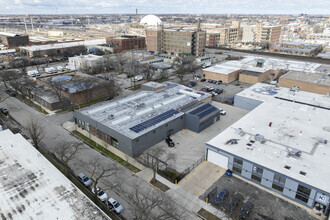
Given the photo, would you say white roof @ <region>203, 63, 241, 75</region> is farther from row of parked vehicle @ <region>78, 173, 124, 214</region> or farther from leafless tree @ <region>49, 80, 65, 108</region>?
row of parked vehicle @ <region>78, 173, 124, 214</region>

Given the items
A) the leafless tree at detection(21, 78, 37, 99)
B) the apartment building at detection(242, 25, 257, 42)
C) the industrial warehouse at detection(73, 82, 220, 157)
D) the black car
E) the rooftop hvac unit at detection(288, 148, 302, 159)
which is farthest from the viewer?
the apartment building at detection(242, 25, 257, 42)

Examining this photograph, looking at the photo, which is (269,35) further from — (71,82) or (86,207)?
(86,207)

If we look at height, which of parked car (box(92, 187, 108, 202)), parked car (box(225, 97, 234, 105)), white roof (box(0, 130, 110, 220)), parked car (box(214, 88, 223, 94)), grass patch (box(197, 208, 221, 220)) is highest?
white roof (box(0, 130, 110, 220))

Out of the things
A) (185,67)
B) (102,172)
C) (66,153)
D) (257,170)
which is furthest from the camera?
(185,67)

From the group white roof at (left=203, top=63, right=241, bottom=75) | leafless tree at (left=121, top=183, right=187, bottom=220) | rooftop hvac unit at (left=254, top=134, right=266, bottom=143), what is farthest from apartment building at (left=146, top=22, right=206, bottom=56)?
leafless tree at (left=121, top=183, right=187, bottom=220)

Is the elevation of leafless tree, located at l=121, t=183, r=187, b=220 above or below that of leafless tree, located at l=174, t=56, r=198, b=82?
below

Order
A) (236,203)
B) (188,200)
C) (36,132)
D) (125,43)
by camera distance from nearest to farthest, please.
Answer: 1. (236,203)
2. (188,200)
3. (36,132)
4. (125,43)

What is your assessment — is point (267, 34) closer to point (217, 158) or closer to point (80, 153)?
point (217, 158)


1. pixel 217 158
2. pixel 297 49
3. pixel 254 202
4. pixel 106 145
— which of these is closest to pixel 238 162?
pixel 217 158
